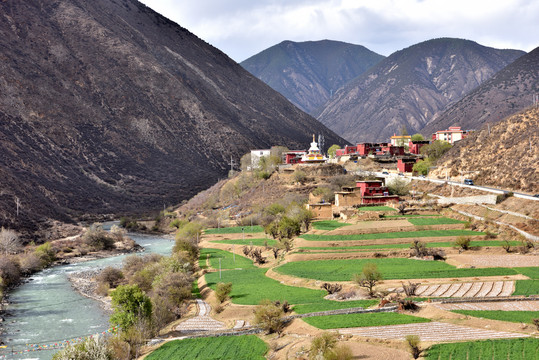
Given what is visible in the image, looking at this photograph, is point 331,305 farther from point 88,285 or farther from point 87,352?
point 88,285

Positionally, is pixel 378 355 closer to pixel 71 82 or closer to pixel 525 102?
pixel 71 82

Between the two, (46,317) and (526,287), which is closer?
(526,287)

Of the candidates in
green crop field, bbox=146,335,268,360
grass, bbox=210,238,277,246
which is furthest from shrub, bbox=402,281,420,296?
grass, bbox=210,238,277,246

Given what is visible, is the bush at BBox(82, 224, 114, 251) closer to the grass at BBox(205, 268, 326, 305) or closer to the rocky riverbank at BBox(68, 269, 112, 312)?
the rocky riverbank at BBox(68, 269, 112, 312)

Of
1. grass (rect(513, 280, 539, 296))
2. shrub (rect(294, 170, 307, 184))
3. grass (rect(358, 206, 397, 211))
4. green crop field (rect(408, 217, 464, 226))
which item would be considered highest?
shrub (rect(294, 170, 307, 184))

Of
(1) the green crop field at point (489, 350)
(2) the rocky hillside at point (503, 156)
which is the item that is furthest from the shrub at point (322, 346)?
Answer: (2) the rocky hillside at point (503, 156)

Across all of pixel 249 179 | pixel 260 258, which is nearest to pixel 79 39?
pixel 249 179

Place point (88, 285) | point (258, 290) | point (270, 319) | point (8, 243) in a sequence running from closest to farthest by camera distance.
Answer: point (270, 319), point (258, 290), point (88, 285), point (8, 243)

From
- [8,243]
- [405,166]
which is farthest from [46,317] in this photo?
[405,166]
